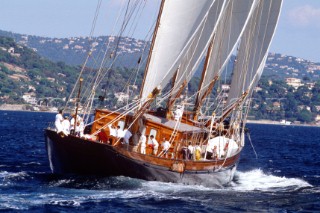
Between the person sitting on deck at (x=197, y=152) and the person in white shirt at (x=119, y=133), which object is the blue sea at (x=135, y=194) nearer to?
the person sitting on deck at (x=197, y=152)

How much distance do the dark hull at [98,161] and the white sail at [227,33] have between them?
14053mm

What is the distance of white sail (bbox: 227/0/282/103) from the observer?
6056cm

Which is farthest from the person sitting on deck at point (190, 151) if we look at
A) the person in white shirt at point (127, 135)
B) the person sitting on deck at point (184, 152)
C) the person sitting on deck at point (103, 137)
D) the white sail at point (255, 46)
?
the white sail at point (255, 46)

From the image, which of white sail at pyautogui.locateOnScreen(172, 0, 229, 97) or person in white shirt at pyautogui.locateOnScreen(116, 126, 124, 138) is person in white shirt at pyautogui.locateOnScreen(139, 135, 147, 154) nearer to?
person in white shirt at pyautogui.locateOnScreen(116, 126, 124, 138)

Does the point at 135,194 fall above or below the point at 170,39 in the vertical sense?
below

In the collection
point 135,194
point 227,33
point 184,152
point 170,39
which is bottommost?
point 135,194

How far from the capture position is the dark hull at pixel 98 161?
142 ft

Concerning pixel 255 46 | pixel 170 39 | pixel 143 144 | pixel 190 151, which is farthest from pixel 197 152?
pixel 255 46

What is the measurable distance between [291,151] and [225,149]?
4955 centimetres

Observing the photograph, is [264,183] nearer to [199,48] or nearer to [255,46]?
[199,48]

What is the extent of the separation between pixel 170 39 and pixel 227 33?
1255 centimetres

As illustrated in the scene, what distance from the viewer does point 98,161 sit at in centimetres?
4353

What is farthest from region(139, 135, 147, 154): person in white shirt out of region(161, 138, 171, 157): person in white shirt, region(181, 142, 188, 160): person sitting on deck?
region(181, 142, 188, 160): person sitting on deck

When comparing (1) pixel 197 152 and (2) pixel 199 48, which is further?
(2) pixel 199 48
